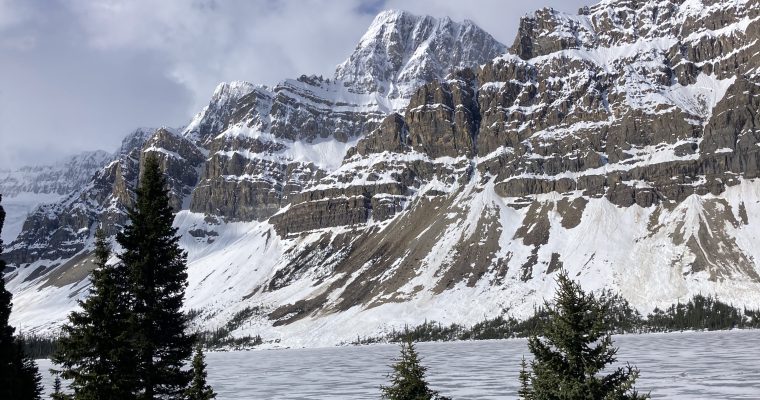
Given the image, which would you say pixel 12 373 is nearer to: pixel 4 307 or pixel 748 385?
pixel 4 307

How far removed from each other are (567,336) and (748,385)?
64.6m

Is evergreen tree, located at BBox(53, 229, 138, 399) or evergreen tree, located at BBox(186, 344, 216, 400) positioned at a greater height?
evergreen tree, located at BBox(53, 229, 138, 399)

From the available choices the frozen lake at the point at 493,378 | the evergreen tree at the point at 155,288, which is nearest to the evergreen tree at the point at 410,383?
the evergreen tree at the point at 155,288

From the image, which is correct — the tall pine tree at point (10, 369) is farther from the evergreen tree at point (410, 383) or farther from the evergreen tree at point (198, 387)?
the evergreen tree at point (410, 383)

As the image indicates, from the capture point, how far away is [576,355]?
1780 centimetres

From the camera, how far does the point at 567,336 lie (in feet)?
58.2

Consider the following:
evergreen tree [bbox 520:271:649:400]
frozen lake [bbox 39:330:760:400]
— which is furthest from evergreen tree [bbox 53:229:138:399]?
frozen lake [bbox 39:330:760:400]

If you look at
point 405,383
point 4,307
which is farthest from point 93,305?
point 405,383

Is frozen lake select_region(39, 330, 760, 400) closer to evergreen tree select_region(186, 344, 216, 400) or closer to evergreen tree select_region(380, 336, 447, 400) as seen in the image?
evergreen tree select_region(186, 344, 216, 400)

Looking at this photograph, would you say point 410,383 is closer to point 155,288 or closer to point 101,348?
point 101,348

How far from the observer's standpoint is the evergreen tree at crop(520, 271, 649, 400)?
1733cm

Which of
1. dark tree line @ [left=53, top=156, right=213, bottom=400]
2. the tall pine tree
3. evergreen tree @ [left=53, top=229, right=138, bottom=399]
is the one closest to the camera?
evergreen tree @ [left=53, top=229, right=138, bottom=399]

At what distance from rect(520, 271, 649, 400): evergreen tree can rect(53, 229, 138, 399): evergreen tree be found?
13580mm

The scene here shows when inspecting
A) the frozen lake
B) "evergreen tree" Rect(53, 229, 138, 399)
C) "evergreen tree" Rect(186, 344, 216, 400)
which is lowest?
the frozen lake
